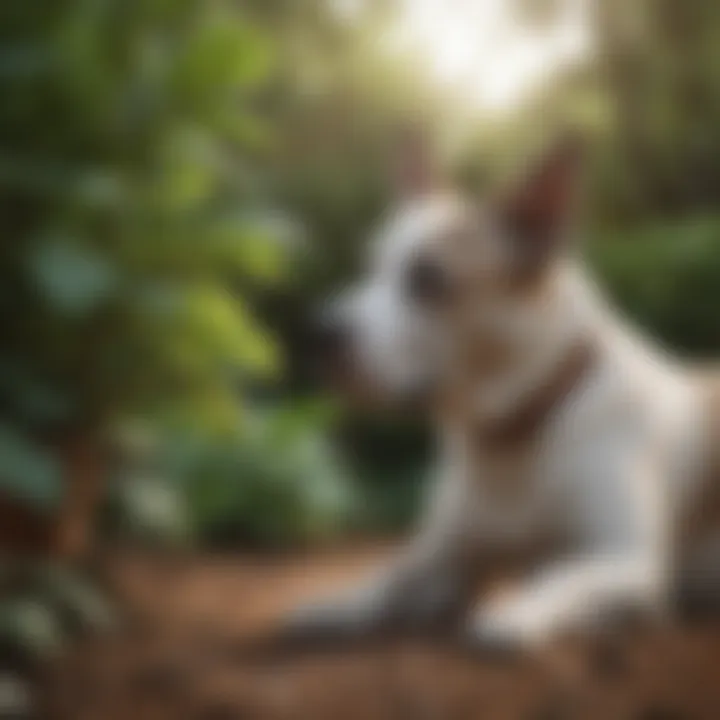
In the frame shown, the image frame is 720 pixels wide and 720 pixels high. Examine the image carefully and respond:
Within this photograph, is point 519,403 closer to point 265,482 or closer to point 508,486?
point 508,486

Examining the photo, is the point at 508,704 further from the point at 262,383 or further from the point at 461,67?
the point at 461,67

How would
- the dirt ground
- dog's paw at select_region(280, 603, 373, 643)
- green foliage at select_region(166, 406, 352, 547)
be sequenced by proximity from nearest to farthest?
the dirt ground < dog's paw at select_region(280, 603, 373, 643) < green foliage at select_region(166, 406, 352, 547)

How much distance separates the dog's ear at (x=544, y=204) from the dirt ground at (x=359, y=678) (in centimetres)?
31

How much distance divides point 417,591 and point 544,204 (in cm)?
34

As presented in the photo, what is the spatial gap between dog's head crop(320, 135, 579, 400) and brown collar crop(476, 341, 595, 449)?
0.04 m

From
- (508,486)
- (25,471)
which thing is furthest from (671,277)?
(25,471)

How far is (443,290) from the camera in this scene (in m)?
1.14

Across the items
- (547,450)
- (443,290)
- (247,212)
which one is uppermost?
(247,212)

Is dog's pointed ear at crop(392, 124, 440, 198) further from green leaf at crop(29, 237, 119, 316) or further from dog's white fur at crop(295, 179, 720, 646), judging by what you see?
green leaf at crop(29, 237, 119, 316)

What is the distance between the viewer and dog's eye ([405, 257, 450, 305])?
113 centimetres

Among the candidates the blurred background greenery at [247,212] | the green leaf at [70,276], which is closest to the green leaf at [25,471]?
the blurred background greenery at [247,212]

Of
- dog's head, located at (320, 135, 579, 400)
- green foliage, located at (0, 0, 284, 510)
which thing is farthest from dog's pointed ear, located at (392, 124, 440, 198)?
green foliage, located at (0, 0, 284, 510)

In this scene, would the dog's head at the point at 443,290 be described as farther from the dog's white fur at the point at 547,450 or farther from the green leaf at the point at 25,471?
the green leaf at the point at 25,471

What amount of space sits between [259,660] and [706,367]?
46 cm
